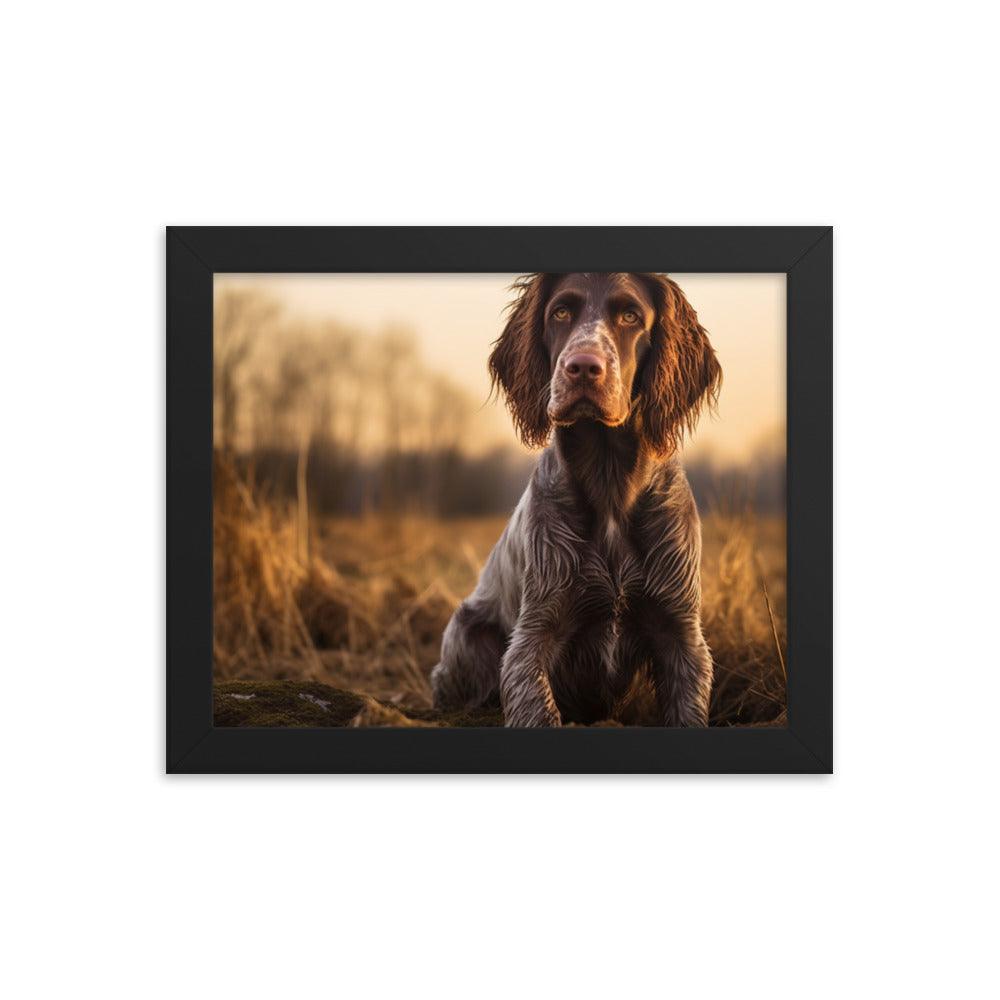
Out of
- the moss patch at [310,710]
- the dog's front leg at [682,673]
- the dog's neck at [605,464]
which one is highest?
the dog's neck at [605,464]

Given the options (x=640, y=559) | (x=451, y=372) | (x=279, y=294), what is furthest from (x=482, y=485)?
(x=279, y=294)

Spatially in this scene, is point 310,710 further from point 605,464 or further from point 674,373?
point 674,373

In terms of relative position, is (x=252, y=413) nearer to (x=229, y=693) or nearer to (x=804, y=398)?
(x=229, y=693)

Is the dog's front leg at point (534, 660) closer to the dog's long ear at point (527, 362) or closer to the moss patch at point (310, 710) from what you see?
the moss patch at point (310, 710)

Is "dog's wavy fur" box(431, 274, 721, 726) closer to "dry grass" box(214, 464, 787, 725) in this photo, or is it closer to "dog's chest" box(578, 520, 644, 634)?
"dog's chest" box(578, 520, 644, 634)

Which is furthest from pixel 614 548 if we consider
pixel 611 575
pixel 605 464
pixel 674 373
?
pixel 674 373
